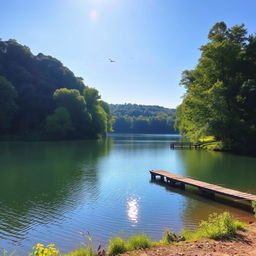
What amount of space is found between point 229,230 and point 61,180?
13.3 metres

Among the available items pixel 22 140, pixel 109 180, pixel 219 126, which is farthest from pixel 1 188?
pixel 22 140

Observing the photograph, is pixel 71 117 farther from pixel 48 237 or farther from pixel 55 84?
pixel 48 237

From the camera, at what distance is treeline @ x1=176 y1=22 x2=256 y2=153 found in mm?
36688

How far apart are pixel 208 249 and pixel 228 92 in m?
34.3

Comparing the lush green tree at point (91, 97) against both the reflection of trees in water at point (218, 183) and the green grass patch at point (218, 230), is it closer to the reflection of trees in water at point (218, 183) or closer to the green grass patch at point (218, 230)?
the reflection of trees in water at point (218, 183)

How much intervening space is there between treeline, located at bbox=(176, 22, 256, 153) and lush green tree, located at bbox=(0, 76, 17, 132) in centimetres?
4060

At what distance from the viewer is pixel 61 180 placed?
18.9 m

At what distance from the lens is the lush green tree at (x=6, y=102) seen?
61.2 metres

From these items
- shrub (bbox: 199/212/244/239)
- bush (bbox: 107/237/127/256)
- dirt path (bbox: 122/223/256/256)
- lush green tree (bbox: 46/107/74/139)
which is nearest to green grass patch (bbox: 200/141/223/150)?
lush green tree (bbox: 46/107/74/139)

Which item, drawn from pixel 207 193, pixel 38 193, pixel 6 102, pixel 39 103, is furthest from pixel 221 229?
pixel 39 103

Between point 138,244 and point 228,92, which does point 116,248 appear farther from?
point 228,92

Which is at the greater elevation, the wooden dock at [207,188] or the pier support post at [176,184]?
the wooden dock at [207,188]

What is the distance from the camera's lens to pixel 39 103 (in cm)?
7100

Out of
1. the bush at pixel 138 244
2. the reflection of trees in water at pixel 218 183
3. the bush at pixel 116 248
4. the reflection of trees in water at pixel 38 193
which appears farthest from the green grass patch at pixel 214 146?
the bush at pixel 116 248
